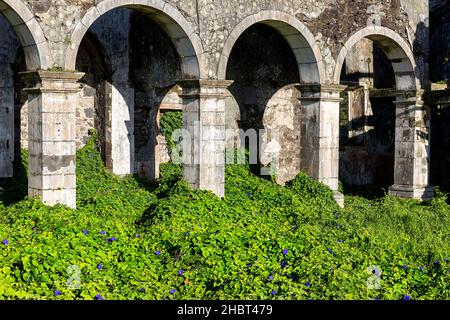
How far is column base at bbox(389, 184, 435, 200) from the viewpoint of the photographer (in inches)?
508

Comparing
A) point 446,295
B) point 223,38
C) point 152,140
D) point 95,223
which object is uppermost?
point 223,38

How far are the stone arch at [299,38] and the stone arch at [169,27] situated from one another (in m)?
0.78

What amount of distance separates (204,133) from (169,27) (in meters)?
1.70

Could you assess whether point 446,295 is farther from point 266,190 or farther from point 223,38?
point 223,38

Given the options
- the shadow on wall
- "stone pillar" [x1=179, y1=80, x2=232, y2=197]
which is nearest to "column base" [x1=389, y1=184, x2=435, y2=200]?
the shadow on wall

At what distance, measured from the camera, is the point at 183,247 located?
23.2 feet

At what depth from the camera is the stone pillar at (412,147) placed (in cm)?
1291

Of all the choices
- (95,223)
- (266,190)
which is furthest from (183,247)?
(266,190)

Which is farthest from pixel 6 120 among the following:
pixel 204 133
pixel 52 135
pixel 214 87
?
pixel 214 87

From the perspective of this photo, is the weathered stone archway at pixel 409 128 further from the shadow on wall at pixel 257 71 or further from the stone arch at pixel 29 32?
the stone arch at pixel 29 32
